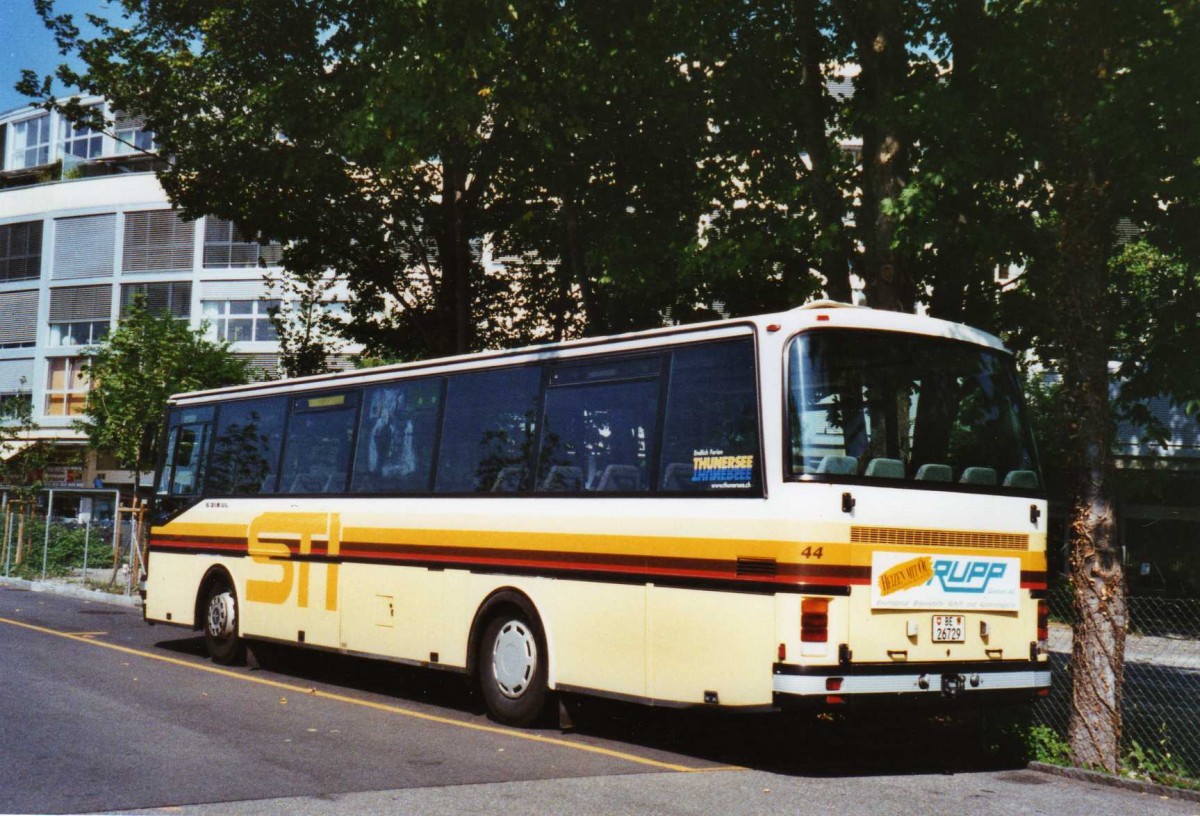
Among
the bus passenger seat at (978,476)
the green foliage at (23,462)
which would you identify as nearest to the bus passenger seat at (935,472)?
the bus passenger seat at (978,476)

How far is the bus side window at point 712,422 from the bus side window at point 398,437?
10.8 feet

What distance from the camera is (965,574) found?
9.88 metres

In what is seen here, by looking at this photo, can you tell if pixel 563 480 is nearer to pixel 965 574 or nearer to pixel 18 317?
pixel 965 574

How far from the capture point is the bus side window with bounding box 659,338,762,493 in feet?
31.2

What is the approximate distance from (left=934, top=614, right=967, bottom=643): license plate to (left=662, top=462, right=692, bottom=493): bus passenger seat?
1.96 meters

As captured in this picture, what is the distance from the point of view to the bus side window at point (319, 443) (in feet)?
46.0

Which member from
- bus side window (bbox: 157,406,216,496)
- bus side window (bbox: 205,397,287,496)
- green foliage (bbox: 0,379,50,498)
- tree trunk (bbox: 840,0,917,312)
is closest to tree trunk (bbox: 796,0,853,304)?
tree trunk (bbox: 840,0,917,312)

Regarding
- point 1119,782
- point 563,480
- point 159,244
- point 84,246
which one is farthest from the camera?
point 84,246

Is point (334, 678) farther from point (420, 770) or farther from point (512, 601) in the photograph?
point (420, 770)

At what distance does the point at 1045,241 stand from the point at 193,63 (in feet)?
44.5

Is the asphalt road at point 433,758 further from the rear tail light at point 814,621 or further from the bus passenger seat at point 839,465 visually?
the bus passenger seat at point 839,465

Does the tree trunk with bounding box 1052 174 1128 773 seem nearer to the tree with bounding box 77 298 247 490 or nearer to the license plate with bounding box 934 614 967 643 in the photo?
the license plate with bounding box 934 614 967 643

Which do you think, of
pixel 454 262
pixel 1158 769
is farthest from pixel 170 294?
pixel 1158 769

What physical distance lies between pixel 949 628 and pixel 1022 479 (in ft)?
4.62
